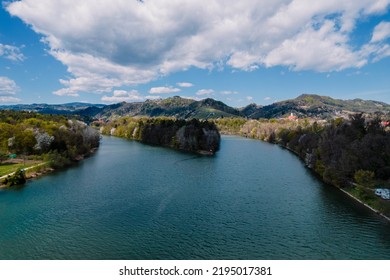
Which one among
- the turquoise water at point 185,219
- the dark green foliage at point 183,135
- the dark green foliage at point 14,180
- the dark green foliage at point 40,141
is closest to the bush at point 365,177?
the turquoise water at point 185,219

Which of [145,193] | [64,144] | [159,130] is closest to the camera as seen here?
[145,193]

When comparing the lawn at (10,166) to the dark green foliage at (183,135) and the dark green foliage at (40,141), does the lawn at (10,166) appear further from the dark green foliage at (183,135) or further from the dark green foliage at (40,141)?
the dark green foliage at (183,135)

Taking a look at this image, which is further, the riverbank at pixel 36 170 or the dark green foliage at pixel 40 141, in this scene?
the dark green foliage at pixel 40 141

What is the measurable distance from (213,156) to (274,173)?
33.4 metres

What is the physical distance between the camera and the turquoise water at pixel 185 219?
32.8 meters

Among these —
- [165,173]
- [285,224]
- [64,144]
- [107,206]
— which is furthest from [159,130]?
[285,224]

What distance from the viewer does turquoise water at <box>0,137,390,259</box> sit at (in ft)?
108

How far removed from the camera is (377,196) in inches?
1928

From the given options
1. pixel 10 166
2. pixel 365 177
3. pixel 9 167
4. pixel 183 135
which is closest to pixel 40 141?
pixel 10 166

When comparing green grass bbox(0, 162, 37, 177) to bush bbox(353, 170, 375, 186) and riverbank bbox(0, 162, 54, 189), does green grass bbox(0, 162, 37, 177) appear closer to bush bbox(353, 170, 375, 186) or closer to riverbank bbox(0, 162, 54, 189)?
riverbank bbox(0, 162, 54, 189)

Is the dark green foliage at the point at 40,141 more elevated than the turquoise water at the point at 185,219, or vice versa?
the dark green foliage at the point at 40,141

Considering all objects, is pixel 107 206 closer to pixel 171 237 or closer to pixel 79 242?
pixel 79 242

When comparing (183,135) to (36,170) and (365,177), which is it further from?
(365,177)

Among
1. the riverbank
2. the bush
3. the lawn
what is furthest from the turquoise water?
the lawn
